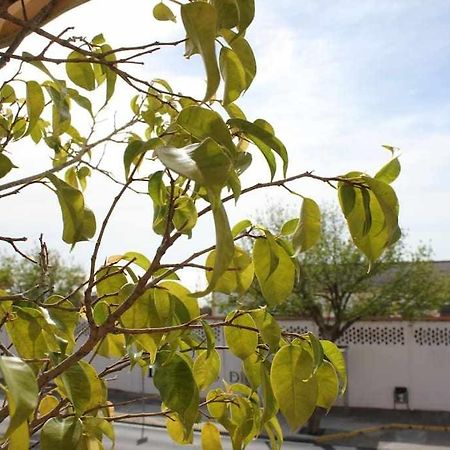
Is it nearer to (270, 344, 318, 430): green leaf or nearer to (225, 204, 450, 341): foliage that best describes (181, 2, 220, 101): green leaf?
(270, 344, 318, 430): green leaf

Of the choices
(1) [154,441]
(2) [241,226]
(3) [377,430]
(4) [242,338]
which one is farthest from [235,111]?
(3) [377,430]

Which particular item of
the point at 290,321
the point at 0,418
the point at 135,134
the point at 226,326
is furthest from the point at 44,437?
the point at 290,321

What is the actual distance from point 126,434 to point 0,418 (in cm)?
874

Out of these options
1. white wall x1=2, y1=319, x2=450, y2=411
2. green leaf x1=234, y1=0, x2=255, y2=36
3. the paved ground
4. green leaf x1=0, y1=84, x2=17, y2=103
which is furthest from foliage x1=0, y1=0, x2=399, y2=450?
white wall x1=2, y1=319, x2=450, y2=411

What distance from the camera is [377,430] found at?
9.05 metres

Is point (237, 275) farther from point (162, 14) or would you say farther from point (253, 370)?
point (162, 14)

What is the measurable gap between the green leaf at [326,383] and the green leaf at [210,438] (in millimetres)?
152

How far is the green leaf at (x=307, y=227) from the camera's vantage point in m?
0.56

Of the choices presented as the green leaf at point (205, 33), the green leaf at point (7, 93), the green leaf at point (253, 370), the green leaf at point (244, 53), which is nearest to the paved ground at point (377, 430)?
the green leaf at point (7, 93)

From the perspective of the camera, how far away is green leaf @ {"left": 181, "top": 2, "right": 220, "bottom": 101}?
396mm

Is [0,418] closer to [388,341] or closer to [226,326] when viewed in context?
[226,326]

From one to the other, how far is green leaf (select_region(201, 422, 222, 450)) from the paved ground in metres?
7.18

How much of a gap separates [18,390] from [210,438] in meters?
0.46

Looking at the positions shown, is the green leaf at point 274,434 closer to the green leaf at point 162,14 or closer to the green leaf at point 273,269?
the green leaf at point 273,269
